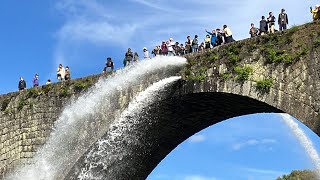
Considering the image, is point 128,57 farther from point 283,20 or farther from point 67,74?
point 283,20

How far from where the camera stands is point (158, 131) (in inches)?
898

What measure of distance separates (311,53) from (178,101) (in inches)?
206

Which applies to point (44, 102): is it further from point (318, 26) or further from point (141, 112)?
point (318, 26)

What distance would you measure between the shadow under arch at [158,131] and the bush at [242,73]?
562mm

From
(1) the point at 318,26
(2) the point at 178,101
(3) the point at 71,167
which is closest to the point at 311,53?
(1) the point at 318,26

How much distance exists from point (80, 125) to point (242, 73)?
6.88m

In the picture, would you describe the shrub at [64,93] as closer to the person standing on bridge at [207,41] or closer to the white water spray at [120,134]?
the white water spray at [120,134]

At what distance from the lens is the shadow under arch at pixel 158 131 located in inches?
793

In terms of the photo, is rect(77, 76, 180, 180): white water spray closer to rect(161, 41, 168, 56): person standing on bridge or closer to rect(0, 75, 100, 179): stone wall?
rect(161, 41, 168, 56): person standing on bridge

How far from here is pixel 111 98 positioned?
21.8 metres

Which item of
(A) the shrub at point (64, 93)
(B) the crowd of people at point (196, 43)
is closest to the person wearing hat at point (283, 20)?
(B) the crowd of people at point (196, 43)

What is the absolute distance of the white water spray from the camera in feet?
67.5

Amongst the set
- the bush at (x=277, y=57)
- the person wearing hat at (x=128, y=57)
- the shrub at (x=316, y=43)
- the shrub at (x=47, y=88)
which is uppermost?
the person wearing hat at (x=128, y=57)

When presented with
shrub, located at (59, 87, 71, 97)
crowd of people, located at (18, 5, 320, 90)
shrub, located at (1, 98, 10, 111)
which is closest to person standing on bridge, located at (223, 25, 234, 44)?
crowd of people, located at (18, 5, 320, 90)
